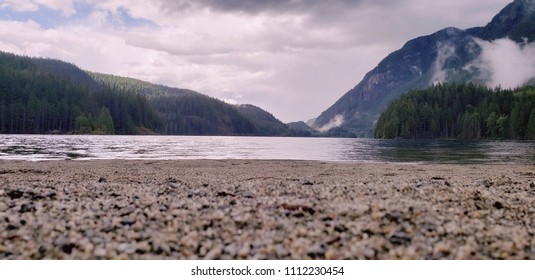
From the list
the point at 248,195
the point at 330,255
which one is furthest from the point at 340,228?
the point at 248,195

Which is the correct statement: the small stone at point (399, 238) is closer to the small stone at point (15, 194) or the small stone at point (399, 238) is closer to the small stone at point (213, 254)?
the small stone at point (213, 254)

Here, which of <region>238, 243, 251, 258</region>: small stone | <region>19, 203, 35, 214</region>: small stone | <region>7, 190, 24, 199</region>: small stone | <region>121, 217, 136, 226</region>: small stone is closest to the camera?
<region>238, 243, 251, 258</region>: small stone

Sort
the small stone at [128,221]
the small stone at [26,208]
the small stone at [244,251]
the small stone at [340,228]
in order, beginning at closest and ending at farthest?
the small stone at [244,251], the small stone at [340,228], the small stone at [128,221], the small stone at [26,208]

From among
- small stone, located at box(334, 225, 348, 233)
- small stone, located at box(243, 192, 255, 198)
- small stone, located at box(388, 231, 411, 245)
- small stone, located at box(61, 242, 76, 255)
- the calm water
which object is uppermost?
small stone, located at box(243, 192, 255, 198)

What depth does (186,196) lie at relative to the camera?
13.1m

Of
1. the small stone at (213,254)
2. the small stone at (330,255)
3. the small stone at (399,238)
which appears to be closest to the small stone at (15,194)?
the small stone at (213,254)

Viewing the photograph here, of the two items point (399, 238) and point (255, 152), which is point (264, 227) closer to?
point (399, 238)

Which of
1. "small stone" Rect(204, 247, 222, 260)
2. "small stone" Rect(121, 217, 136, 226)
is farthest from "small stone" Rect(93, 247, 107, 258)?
"small stone" Rect(204, 247, 222, 260)

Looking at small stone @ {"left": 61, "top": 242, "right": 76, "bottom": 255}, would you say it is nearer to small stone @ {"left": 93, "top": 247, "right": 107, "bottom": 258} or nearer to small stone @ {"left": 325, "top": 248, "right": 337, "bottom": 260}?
small stone @ {"left": 93, "top": 247, "right": 107, "bottom": 258}

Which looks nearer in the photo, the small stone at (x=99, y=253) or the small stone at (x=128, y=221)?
the small stone at (x=99, y=253)

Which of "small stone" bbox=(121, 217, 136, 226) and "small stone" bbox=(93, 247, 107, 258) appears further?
"small stone" bbox=(121, 217, 136, 226)

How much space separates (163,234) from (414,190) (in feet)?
30.0
